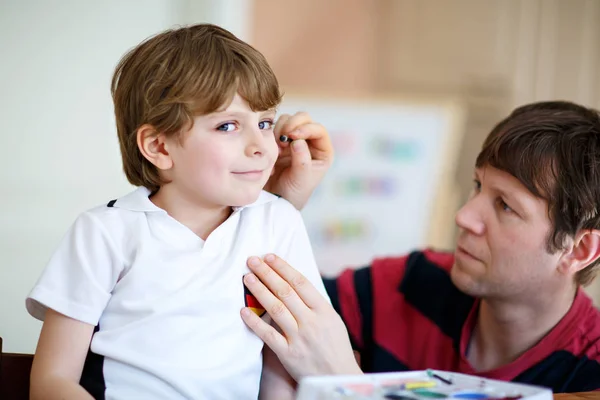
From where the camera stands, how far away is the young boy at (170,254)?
43.0 inches

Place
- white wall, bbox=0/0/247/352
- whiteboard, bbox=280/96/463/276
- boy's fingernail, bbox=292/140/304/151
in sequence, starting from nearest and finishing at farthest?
boy's fingernail, bbox=292/140/304/151 → white wall, bbox=0/0/247/352 → whiteboard, bbox=280/96/463/276

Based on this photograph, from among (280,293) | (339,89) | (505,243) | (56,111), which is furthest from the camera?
(339,89)

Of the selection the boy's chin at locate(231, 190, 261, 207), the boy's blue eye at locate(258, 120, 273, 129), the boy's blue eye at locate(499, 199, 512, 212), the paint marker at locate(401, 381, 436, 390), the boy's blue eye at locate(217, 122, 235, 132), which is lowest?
the paint marker at locate(401, 381, 436, 390)

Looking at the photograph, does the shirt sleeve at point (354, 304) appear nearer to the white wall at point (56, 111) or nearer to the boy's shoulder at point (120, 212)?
the boy's shoulder at point (120, 212)

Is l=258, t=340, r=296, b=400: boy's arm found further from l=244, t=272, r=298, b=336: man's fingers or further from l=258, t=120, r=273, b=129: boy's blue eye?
l=258, t=120, r=273, b=129: boy's blue eye

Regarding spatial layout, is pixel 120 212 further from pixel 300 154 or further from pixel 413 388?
pixel 413 388

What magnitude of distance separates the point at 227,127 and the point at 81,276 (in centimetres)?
31

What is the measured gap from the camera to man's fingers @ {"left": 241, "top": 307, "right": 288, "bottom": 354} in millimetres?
1160

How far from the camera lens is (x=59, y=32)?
10.3ft

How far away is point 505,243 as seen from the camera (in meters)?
1.55

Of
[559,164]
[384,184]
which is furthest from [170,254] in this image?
[384,184]

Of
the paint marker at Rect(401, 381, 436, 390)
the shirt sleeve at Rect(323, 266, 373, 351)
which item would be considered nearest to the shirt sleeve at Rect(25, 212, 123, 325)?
the paint marker at Rect(401, 381, 436, 390)

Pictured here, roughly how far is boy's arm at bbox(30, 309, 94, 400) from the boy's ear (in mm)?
272

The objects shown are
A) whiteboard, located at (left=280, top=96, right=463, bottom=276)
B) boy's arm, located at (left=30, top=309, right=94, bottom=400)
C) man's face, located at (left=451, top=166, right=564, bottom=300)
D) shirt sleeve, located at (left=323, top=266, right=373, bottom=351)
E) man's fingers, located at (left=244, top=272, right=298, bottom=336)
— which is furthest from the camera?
whiteboard, located at (left=280, top=96, right=463, bottom=276)
